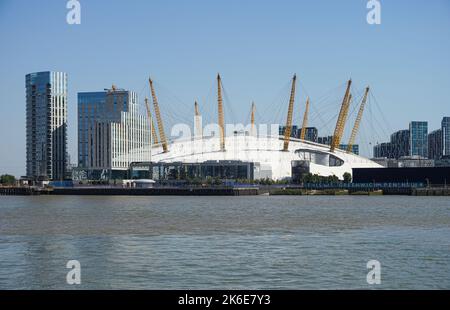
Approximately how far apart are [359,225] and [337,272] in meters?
22.6

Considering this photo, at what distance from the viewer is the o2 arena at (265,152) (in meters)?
165

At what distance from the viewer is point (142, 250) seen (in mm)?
34094

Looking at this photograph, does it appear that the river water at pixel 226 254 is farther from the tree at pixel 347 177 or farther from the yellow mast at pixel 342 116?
the yellow mast at pixel 342 116

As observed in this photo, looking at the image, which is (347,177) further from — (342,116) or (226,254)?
(226,254)

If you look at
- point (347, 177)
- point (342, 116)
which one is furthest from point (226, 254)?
point (342, 116)

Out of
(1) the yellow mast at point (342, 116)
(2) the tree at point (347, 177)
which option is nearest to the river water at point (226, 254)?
(2) the tree at point (347, 177)

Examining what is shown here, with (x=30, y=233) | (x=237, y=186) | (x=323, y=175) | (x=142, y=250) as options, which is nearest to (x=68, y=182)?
(x=237, y=186)

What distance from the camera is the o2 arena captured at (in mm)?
164875

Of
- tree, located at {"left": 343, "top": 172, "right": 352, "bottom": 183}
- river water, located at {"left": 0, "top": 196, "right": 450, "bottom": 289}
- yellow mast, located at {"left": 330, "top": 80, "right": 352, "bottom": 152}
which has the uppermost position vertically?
yellow mast, located at {"left": 330, "top": 80, "right": 352, "bottom": 152}

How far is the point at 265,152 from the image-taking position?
171625mm

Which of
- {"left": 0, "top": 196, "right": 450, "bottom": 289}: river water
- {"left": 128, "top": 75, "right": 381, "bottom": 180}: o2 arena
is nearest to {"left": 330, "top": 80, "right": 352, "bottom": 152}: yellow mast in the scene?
{"left": 128, "top": 75, "right": 381, "bottom": 180}: o2 arena

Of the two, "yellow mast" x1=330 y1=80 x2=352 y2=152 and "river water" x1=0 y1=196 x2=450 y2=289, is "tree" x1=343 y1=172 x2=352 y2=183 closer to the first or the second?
"yellow mast" x1=330 y1=80 x2=352 y2=152

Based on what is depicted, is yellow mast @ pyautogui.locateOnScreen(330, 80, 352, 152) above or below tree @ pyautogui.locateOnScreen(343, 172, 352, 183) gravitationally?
above
